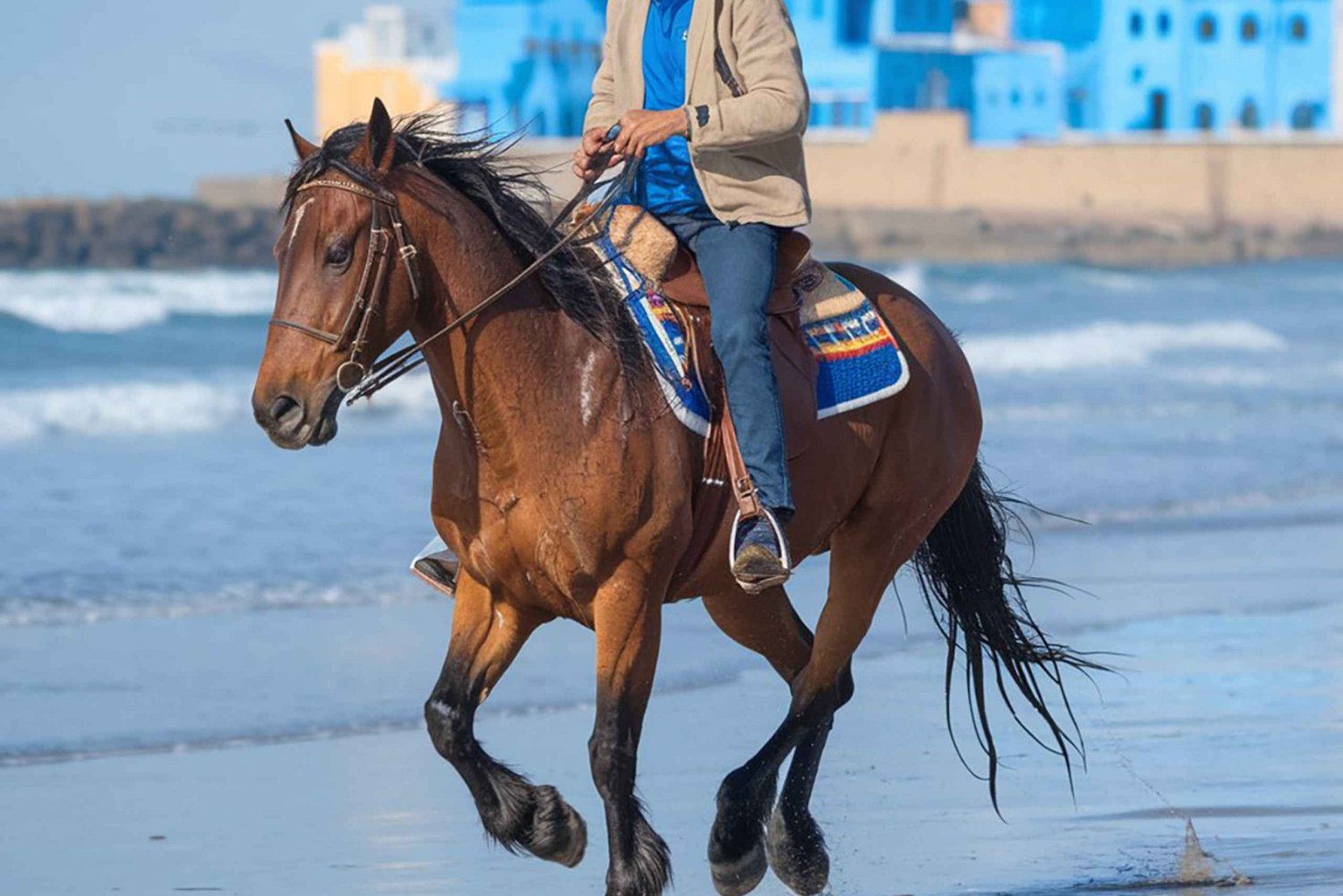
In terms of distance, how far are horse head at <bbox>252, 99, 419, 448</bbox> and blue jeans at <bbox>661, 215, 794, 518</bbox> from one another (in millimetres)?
748

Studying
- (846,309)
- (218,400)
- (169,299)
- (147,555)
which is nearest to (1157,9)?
(169,299)

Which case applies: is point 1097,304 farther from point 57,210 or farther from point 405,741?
point 405,741

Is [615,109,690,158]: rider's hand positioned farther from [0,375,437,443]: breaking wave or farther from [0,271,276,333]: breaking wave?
[0,271,276,333]: breaking wave

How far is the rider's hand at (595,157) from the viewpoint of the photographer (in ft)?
16.9

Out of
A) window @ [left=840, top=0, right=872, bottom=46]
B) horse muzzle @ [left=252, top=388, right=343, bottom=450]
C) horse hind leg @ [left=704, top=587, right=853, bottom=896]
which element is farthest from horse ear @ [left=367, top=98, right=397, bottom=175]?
window @ [left=840, top=0, right=872, bottom=46]

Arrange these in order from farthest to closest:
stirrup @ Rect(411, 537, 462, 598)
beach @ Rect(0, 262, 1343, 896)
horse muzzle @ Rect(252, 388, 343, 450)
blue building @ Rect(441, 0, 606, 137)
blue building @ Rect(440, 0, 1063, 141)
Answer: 1. blue building @ Rect(441, 0, 606, 137)
2. blue building @ Rect(440, 0, 1063, 141)
3. beach @ Rect(0, 262, 1343, 896)
4. stirrup @ Rect(411, 537, 462, 598)
5. horse muzzle @ Rect(252, 388, 343, 450)

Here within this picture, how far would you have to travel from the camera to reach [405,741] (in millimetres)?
7441

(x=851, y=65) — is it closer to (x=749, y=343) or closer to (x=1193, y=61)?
(x=1193, y=61)

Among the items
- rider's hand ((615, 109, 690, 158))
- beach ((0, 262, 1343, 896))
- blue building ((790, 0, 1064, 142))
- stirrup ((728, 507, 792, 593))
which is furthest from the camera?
blue building ((790, 0, 1064, 142))

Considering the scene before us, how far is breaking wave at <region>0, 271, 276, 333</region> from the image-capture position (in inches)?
1286

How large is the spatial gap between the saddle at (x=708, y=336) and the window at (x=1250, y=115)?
236 feet

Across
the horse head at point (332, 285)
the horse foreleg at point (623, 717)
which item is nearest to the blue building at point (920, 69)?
the horse foreleg at point (623, 717)

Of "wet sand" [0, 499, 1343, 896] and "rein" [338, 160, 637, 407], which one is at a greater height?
"rein" [338, 160, 637, 407]

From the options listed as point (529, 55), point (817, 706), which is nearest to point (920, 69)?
point (529, 55)
